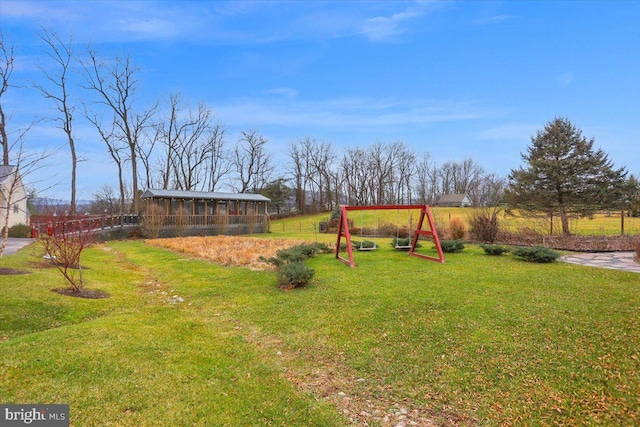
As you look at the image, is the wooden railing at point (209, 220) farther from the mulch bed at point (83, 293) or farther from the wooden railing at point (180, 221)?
the mulch bed at point (83, 293)

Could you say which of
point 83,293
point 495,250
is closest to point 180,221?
point 83,293

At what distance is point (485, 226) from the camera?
44.2ft

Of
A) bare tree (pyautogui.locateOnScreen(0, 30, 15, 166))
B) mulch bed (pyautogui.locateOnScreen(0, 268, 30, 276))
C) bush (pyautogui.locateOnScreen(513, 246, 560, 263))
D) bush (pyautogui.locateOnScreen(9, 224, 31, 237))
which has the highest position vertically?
bare tree (pyautogui.locateOnScreen(0, 30, 15, 166))

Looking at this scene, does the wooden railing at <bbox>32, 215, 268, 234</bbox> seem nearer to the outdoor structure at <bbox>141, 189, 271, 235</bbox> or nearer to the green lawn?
the outdoor structure at <bbox>141, 189, 271, 235</bbox>

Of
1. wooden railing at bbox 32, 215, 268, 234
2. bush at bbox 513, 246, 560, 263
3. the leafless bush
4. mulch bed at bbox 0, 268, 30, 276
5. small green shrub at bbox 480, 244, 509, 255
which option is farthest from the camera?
wooden railing at bbox 32, 215, 268, 234

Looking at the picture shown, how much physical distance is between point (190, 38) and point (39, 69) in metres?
17.9

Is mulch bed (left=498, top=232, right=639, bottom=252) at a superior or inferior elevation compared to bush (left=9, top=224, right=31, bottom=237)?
inferior

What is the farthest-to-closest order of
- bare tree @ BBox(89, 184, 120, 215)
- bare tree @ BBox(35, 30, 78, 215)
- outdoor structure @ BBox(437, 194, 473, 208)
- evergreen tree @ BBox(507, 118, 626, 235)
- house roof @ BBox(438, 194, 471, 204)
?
house roof @ BBox(438, 194, 471, 204), outdoor structure @ BBox(437, 194, 473, 208), bare tree @ BBox(89, 184, 120, 215), bare tree @ BBox(35, 30, 78, 215), evergreen tree @ BBox(507, 118, 626, 235)

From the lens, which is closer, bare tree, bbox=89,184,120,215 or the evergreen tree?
the evergreen tree

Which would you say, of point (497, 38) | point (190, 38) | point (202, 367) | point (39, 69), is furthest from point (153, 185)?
point (202, 367)

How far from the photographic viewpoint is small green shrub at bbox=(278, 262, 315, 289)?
22.2ft

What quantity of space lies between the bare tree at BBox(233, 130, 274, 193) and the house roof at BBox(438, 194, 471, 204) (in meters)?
26.9

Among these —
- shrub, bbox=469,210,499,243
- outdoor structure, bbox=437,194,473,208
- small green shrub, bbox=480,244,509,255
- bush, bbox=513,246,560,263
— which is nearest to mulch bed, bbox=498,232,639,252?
shrub, bbox=469,210,499,243

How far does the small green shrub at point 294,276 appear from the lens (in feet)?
22.2
